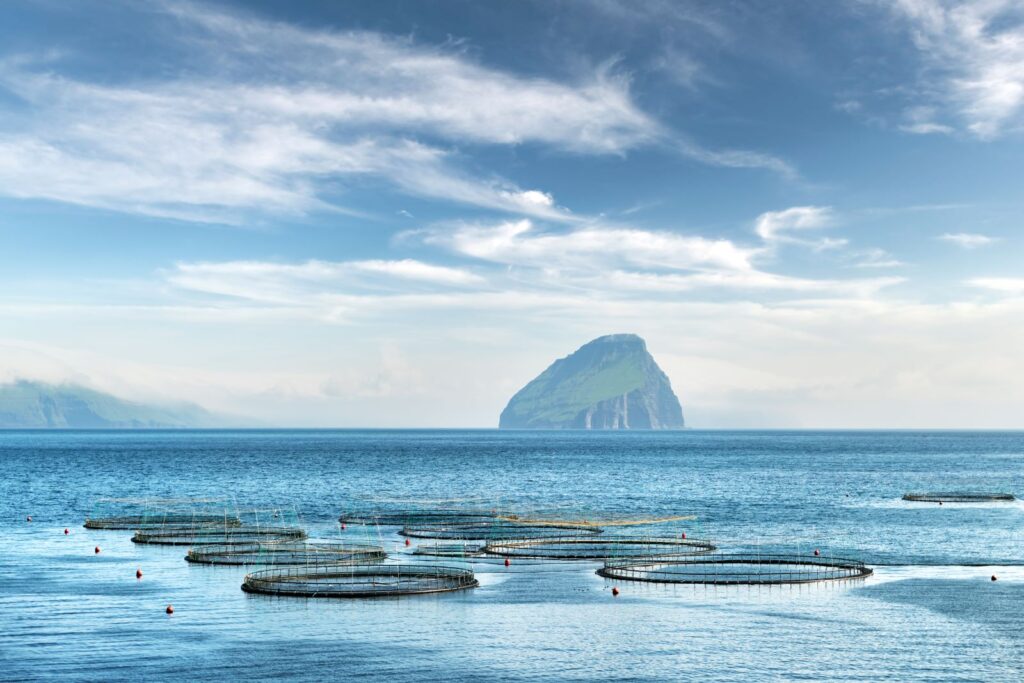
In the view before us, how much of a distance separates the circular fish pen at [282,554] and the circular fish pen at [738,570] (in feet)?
88.1

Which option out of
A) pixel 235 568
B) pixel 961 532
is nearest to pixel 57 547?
pixel 235 568

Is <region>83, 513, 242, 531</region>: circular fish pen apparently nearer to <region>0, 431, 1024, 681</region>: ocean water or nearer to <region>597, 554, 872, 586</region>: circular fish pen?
<region>0, 431, 1024, 681</region>: ocean water

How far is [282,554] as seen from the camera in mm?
122750

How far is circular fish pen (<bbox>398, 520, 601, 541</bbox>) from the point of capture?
145 meters

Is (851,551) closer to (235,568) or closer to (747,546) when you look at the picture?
(747,546)

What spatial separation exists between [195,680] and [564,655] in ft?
79.3

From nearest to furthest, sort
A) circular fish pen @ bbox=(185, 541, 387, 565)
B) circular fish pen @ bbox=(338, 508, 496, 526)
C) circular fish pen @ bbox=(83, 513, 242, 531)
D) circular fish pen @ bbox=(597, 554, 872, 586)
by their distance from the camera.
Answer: circular fish pen @ bbox=(597, 554, 872, 586)
circular fish pen @ bbox=(185, 541, 387, 565)
circular fish pen @ bbox=(83, 513, 242, 531)
circular fish pen @ bbox=(338, 508, 496, 526)

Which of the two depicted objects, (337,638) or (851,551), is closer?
(337,638)

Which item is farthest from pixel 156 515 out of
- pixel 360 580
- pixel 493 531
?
pixel 360 580

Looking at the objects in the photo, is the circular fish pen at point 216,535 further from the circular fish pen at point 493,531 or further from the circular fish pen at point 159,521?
the circular fish pen at point 493,531

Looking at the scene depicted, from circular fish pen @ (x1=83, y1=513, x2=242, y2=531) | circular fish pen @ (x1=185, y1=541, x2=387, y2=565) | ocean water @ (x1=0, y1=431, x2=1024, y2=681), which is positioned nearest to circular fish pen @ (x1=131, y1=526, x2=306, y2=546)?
circular fish pen @ (x1=185, y1=541, x2=387, y2=565)

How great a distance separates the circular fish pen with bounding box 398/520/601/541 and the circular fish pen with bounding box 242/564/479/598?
30.0 metres

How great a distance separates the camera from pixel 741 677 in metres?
67.8

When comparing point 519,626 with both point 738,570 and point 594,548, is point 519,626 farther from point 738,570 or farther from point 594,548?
point 594,548
